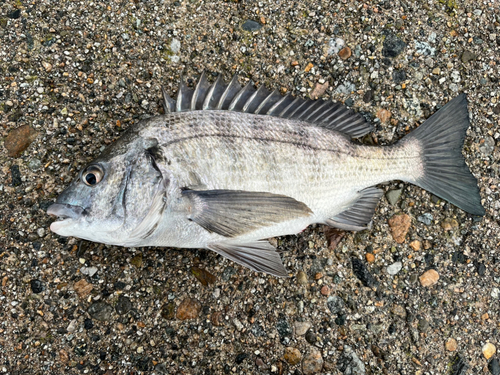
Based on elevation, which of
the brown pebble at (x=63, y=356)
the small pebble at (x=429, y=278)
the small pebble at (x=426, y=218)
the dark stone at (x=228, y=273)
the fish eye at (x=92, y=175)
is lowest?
the brown pebble at (x=63, y=356)

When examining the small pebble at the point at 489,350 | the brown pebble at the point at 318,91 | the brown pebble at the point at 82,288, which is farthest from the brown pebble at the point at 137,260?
the small pebble at the point at 489,350

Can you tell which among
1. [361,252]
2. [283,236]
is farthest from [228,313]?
[361,252]

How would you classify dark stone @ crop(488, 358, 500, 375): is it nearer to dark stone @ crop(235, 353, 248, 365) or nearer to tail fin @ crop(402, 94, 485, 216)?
tail fin @ crop(402, 94, 485, 216)

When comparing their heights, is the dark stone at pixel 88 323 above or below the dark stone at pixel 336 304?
below

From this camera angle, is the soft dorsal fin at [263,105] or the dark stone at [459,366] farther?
the dark stone at [459,366]

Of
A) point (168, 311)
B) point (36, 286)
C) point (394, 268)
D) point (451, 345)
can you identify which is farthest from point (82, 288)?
point (451, 345)

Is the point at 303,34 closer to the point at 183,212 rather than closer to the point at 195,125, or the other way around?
the point at 195,125

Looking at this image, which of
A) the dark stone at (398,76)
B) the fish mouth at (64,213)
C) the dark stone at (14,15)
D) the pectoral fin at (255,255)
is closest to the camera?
the fish mouth at (64,213)

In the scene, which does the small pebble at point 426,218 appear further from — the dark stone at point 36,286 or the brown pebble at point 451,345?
the dark stone at point 36,286
